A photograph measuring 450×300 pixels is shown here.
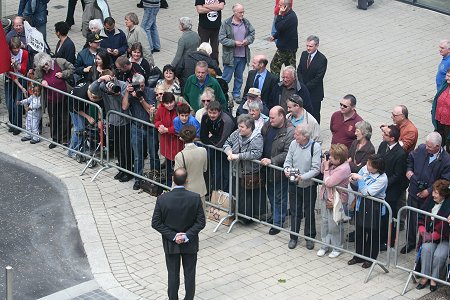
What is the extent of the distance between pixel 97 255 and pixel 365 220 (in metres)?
3.50

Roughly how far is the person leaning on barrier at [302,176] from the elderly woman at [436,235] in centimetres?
162

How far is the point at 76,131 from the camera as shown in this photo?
1927 cm

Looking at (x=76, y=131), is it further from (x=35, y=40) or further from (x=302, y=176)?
(x=302, y=176)

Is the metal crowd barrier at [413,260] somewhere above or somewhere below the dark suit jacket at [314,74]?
below

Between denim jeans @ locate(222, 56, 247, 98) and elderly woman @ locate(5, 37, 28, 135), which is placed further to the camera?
denim jeans @ locate(222, 56, 247, 98)

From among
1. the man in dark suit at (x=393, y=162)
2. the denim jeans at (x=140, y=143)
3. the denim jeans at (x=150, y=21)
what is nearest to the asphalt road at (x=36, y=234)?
the denim jeans at (x=140, y=143)

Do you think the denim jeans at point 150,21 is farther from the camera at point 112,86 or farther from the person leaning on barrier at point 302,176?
the person leaning on barrier at point 302,176

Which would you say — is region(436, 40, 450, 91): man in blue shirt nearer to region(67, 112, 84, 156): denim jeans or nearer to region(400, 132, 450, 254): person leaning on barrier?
region(400, 132, 450, 254): person leaning on barrier

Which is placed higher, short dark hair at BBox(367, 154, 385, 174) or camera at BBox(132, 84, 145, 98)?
→ short dark hair at BBox(367, 154, 385, 174)

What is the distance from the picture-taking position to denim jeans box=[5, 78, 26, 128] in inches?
791

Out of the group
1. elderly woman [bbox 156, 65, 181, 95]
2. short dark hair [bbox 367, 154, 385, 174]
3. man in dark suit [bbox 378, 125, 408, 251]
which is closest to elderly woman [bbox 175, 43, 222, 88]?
elderly woman [bbox 156, 65, 181, 95]

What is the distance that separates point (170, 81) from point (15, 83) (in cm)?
302

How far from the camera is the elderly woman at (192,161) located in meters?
16.2

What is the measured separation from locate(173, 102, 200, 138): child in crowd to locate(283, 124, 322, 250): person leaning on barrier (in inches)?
60.4
